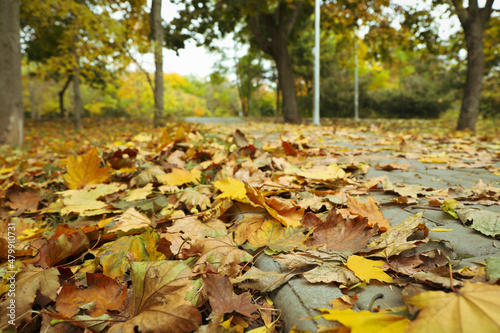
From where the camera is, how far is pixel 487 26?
820 cm

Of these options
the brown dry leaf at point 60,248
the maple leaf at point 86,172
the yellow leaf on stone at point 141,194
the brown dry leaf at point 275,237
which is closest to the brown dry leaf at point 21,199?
the maple leaf at point 86,172

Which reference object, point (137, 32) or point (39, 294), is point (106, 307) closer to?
point (39, 294)

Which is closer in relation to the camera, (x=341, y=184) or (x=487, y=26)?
(x=341, y=184)

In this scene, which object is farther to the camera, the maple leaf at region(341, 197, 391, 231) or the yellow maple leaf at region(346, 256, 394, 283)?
the maple leaf at region(341, 197, 391, 231)

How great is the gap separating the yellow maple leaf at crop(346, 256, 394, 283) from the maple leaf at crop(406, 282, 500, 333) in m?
0.19

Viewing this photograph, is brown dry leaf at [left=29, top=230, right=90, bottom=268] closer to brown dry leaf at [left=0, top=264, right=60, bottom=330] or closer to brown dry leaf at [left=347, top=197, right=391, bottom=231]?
brown dry leaf at [left=0, top=264, right=60, bottom=330]

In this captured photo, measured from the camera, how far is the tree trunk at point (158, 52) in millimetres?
8312

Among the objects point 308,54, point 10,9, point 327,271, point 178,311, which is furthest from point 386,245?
point 308,54

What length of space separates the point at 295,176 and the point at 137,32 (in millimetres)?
10180

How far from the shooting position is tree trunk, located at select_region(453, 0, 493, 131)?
7086mm

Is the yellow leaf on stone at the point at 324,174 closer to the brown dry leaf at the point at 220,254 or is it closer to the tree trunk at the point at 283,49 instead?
the brown dry leaf at the point at 220,254

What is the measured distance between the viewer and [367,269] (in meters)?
0.76

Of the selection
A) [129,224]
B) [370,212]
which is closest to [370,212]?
[370,212]

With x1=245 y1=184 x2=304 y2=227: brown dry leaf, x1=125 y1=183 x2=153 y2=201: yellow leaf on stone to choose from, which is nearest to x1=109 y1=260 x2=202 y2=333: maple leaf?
x1=245 y1=184 x2=304 y2=227: brown dry leaf
